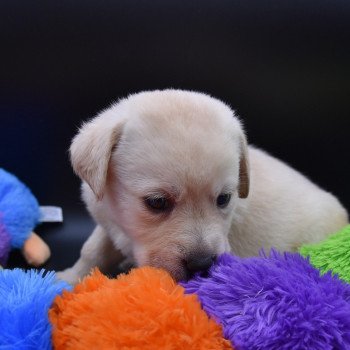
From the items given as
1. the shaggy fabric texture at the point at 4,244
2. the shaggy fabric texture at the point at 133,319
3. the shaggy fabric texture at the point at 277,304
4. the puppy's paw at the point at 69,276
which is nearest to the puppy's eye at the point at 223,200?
the shaggy fabric texture at the point at 277,304

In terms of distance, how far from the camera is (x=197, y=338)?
1278 mm

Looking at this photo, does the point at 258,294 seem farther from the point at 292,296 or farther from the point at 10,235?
the point at 10,235

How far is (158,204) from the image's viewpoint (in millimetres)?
1834

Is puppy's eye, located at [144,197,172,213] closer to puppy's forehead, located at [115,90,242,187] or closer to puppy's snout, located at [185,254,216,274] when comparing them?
puppy's forehead, located at [115,90,242,187]

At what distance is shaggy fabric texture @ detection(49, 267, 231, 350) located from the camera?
1246 mm

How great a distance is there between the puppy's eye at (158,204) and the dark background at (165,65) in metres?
1.29

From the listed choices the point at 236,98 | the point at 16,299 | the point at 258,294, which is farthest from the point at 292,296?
the point at 236,98

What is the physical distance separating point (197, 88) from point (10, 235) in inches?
56.1

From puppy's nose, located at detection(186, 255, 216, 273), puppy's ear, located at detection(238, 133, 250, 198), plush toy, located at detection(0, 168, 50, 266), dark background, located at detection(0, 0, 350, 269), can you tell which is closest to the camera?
puppy's nose, located at detection(186, 255, 216, 273)

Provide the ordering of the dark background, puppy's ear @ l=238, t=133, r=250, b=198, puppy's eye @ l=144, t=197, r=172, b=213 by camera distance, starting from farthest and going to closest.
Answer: the dark background → puppy's ear @ l=238, t=133, r=250, b=198 → puppy's eye @ l=144, t=197, r=172, b=213

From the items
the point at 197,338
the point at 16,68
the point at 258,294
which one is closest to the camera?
the point at 197,338

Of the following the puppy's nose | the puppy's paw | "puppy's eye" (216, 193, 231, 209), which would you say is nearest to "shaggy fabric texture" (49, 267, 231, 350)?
the puppy's nose

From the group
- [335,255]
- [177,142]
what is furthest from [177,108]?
[335,255]

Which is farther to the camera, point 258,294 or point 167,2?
point 167,2
